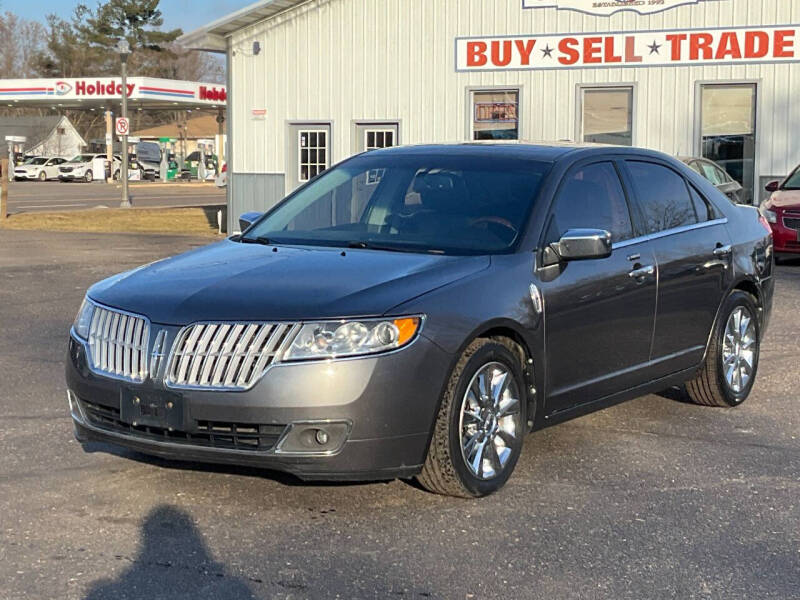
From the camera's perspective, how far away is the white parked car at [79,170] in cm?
6606

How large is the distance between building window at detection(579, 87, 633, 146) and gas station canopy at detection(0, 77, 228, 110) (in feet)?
142

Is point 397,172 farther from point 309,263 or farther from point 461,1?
point 461,1

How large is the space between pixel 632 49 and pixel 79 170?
4903 cm

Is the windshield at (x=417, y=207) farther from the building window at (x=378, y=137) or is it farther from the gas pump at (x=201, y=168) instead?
the gas pump at (x=201, y=168)

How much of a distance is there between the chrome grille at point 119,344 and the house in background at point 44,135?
74.5 meters

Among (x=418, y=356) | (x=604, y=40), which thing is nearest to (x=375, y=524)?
(x=418, y=356)

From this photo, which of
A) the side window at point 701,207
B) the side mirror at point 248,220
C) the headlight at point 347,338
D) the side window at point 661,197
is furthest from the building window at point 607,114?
the headlight at point 347,338

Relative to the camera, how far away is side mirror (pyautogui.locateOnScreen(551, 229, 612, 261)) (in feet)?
19.5

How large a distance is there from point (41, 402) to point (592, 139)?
1650 cm

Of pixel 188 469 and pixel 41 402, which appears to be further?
pixel 41 402

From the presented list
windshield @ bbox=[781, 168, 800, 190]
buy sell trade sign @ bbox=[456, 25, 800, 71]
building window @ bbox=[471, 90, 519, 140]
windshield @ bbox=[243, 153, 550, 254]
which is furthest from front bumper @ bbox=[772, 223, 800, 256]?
windshield @ bbox=[243, 153, 550, 254]

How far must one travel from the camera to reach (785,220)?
17156mm

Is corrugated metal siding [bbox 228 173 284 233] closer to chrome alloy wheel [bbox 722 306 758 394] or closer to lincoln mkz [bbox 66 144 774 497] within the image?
chrome alloy wheel [bbox 722 306 758 394]

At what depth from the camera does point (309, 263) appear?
5766 mm
